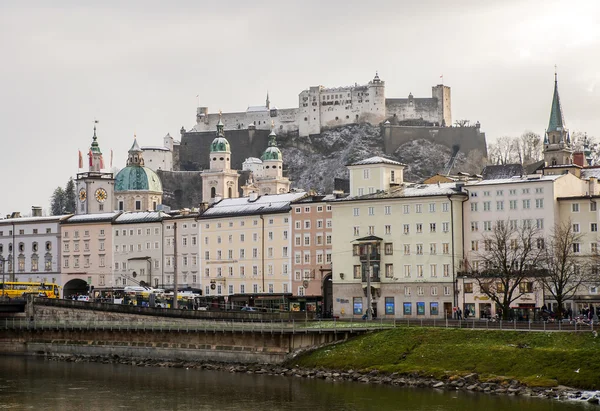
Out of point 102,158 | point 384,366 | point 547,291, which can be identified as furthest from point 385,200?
point 102,158

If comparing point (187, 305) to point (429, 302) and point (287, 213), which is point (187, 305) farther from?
point (429, 302)

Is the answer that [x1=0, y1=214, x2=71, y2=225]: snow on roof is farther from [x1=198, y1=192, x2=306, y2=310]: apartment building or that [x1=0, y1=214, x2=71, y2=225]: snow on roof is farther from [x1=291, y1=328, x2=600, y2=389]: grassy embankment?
[x1=291, y1=328, x2=600, y2=389]: grassy embankment

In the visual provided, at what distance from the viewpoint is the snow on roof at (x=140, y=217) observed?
133 meters

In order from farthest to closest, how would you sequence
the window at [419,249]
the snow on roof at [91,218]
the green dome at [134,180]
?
the green dome at [134,180] < the snow on roof at [91,218] < the window at [419,249]

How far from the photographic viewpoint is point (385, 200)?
10519 centimetres

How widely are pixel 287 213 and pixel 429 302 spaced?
23.1 metres

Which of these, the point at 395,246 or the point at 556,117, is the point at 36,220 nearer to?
the point at 395,246

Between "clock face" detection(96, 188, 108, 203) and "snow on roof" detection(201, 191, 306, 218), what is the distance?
47857 mm

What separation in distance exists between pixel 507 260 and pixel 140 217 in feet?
175

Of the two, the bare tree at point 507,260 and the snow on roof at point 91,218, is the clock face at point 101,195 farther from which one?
the bare tree at point 507,260

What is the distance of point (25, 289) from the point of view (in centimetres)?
11756

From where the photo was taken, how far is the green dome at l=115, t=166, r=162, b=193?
585ft

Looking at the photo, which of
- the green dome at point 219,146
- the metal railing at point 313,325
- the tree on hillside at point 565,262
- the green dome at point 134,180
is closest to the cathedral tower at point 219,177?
the green dome at point 219,146

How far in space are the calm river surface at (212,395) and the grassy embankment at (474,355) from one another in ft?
10.8
